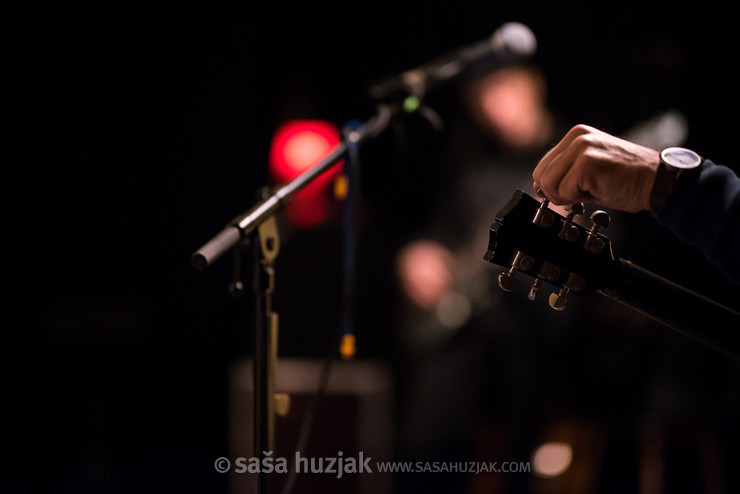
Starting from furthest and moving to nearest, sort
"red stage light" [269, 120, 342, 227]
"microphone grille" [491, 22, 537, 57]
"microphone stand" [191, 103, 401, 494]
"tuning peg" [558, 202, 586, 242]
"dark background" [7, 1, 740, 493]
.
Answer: "dark background" [7, 1, 740, 493]
"red stage light" [269, 120, 342, 227]
"microphone grille" [491, 22, 537, 57]
"microphone stand" [191, 103, 401, 494]
"tuning peg" [558, 202, 586, 242]

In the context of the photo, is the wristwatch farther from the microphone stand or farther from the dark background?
the dark background

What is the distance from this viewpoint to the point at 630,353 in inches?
102

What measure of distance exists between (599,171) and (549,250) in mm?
171

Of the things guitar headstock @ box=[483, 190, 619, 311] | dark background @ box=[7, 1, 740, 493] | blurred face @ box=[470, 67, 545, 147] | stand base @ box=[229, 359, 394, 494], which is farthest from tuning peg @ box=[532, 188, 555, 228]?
dark background @ box=[7, 1, 740, 493]

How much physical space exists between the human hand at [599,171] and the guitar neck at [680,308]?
0.49ft

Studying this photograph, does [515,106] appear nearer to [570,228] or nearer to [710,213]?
[570,228]

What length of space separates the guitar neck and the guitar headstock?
0.10 ft

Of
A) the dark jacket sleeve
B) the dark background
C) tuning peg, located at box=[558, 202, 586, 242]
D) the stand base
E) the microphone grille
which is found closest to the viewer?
the dark jacket sleeve

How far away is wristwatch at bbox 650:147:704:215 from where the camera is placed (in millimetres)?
988

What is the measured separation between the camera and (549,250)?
111 cm

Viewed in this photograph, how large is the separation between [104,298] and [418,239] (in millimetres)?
1572

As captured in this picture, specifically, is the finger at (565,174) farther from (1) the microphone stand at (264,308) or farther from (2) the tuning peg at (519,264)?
(1) the microphone stand at (264,308)

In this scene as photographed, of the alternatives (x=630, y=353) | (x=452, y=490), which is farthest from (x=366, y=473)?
(x=630, y=353)

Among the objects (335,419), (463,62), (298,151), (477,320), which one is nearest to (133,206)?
(298,151)
